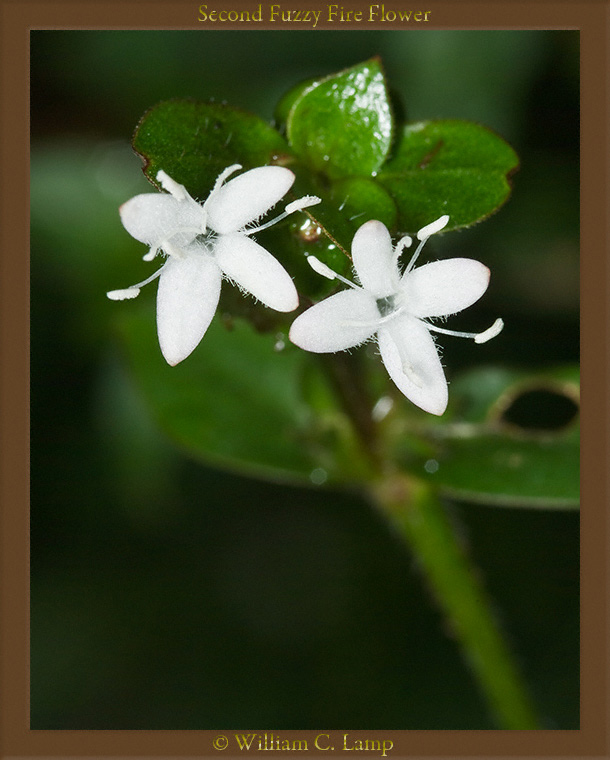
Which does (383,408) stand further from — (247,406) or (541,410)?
(541,410)

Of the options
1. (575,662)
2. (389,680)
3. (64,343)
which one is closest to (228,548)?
(389,680)

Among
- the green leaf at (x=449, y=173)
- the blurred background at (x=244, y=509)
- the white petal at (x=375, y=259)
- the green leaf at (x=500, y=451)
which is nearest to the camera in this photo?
the white petal at (x=375, y=259)

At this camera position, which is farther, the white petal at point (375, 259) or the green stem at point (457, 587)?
the green stem at point (457, 587)

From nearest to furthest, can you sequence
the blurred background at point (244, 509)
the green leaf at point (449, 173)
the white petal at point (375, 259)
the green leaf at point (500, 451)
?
1. the white petal at point (375, 259)
2. the green leaf at point (449, 173)
3. the green leaf at point (500, 451)
4. the blurred background at point (244, 509)

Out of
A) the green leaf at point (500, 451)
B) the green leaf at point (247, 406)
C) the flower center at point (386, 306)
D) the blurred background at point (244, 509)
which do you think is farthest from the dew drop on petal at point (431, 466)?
the flower center at point (386, 306)

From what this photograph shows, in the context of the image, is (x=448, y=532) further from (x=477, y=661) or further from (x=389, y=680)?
(x=389, y=680)

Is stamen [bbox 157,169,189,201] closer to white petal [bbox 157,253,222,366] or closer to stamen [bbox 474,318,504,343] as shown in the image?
white petal [bbox 157,253,222,366]

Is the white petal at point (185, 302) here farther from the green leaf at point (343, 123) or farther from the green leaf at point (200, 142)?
the green leaf at point (343, 123)
